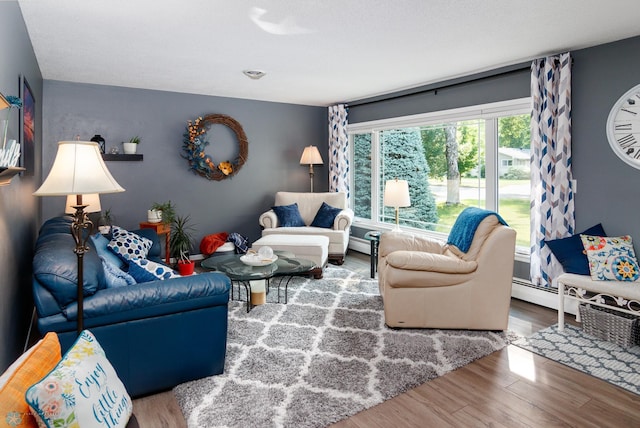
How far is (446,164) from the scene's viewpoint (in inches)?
204

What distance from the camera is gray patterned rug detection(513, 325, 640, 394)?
2656mm

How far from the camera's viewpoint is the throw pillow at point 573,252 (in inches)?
137

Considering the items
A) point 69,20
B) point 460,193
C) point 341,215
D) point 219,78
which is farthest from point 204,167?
point 460,193

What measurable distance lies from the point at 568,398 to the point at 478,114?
10.2 feet

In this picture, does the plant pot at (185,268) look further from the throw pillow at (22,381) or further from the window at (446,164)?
the throw pillow at (22,381)

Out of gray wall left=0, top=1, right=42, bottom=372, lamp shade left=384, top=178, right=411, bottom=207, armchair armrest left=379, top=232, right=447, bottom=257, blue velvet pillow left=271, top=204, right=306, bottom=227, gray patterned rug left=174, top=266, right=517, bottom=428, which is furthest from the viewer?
blue velvet pillow left=271, top=204, right=306, bottom=227

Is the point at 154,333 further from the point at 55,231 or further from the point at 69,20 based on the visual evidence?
the point at 69,20

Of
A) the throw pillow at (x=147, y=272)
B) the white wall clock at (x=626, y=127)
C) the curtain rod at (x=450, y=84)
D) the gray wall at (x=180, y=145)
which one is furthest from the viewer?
the gray wall at (x=180, y=145)

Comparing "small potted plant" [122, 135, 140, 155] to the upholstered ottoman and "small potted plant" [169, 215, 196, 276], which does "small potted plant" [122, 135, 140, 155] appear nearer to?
"small potted plant" [169, 215, 196, 276]

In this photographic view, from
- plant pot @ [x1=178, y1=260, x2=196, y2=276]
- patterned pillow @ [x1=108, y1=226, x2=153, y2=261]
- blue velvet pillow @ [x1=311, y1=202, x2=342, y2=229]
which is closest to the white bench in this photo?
blue velvet pillow @ [x1=311, y1=202, x2=342, y2=229]

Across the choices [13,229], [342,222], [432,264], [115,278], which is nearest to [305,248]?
[342,222]

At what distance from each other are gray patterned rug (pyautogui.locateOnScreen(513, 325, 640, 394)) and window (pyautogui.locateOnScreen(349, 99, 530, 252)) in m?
1.30

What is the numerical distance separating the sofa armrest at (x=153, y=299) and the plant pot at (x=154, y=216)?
2.96 m

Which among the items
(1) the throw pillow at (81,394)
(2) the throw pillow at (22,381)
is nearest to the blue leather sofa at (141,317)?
(1) the throw pillow at (81,394)
